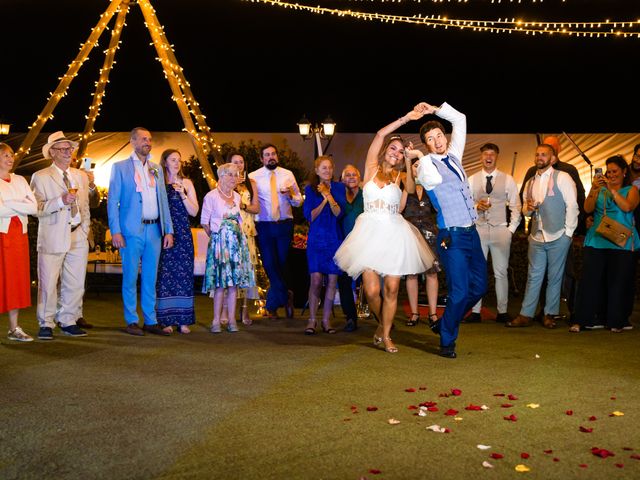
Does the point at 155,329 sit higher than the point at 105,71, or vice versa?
the point at 105,71

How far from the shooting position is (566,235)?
27.5 ft

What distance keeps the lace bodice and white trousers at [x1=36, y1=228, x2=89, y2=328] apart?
9.46 feet

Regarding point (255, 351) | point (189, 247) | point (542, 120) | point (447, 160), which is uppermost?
point (542, 120)

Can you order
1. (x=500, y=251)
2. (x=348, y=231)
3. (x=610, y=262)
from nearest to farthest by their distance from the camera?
(x=348, y=231) → (x=610, y=262) → (x=500, y=251)

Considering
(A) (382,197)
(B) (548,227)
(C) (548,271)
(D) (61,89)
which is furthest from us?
(D) (61,89)

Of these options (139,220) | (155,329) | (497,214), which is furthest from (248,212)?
(497,214)

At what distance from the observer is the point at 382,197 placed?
6.75 metres

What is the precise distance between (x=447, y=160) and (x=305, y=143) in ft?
41.4

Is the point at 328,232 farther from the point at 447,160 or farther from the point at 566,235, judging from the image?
the point at 566,235

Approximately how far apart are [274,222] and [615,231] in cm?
353

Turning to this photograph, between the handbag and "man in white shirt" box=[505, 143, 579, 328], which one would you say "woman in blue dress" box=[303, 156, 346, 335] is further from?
the handbag

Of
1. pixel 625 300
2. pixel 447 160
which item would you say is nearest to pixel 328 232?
pixel 447 160

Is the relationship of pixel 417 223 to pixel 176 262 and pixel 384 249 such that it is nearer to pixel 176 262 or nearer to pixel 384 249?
pixel 384 249

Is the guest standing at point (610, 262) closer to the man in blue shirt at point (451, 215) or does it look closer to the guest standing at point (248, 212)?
the man in blue shirt at point (451, 215)
